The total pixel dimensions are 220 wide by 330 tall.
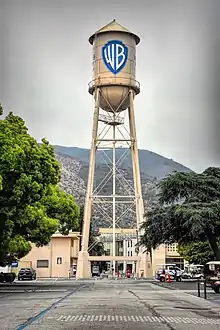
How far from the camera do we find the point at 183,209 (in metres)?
46.7

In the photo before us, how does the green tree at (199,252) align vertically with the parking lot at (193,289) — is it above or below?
above

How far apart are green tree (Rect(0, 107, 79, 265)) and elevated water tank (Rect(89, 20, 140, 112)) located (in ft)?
82.9

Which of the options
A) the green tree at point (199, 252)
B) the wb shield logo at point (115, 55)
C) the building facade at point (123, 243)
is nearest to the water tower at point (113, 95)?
the wb shield logo at point (115, 55)

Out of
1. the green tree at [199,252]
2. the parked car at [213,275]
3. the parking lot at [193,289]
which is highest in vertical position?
the green tree at [199,252]

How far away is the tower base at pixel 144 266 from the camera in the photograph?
216 ft

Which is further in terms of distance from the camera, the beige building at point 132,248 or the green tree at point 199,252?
the beige building at point 132,248

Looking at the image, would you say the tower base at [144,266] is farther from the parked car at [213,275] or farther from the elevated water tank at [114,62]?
the parked car at [213,275]

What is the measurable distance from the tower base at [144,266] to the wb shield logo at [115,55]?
19144 mm

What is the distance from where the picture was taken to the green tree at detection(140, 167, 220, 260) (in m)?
46.8

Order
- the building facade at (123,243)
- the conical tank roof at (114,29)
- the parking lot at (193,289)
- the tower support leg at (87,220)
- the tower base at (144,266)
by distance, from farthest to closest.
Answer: the building facade at (123,243) → the tower base at (144,266) → the tower support leg at (87,220) → the conical tank roof at (114,29) → the parking lot at (193,289)

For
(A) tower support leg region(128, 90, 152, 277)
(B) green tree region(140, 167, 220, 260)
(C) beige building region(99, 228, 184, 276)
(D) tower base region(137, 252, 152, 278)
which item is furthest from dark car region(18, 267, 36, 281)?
(B) green tree region(140, 167, 220, 260)

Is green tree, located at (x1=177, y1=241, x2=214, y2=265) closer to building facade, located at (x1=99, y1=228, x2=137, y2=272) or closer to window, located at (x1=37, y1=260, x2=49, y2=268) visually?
building facade, located at (x1=99, y1=228, x2=137, y2=272)

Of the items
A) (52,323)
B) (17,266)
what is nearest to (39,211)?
(52,323)

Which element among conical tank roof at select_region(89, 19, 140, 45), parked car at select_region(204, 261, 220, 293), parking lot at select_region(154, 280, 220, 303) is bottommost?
parking lot at select_region(154, 280, 220, 303)
